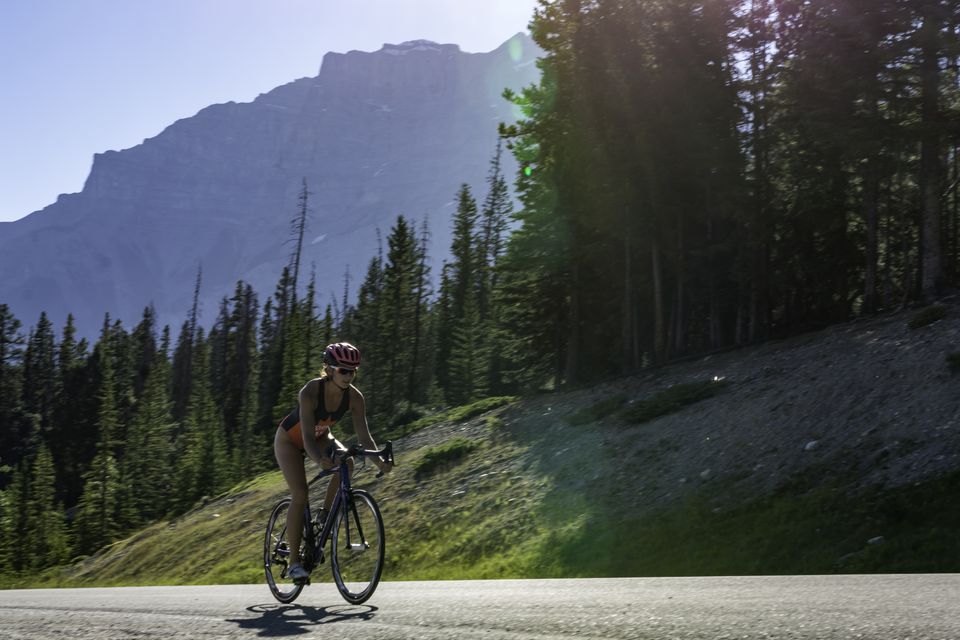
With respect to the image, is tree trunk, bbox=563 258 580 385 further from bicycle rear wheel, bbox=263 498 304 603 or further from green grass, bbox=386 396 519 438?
bicycle rear wheel, bbox=263 498 304 603

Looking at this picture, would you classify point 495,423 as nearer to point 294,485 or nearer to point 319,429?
point 294,485

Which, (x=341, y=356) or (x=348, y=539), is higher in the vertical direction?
(x=341, y=356)

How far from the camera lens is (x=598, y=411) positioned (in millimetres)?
28297

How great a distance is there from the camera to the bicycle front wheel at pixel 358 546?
7979 mm

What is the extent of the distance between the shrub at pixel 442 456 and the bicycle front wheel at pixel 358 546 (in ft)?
68.2

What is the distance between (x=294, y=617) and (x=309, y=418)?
1830mm

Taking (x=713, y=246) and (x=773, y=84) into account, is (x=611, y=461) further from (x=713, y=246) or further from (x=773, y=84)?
(x=773, y=84)

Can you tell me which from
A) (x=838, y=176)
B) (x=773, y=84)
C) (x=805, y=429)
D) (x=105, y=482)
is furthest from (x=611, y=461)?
(x=105, y=482)

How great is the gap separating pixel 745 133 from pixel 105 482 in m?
48.7

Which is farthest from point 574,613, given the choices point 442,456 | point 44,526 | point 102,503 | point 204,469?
point 44,526

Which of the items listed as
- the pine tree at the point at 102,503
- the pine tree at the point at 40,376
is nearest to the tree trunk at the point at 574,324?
the pine tree at the point at 102,503

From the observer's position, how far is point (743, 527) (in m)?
17.0

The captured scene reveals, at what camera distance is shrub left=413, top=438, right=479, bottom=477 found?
2934 centimetres

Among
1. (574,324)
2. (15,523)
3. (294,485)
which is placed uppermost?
(574,324)
